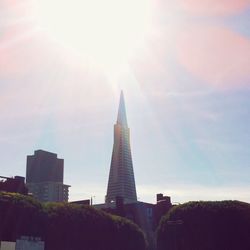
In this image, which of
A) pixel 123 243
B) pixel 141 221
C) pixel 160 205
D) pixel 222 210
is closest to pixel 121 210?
pixel 160 205

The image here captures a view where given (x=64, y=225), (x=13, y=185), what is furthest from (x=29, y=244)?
(x=13, y=185)

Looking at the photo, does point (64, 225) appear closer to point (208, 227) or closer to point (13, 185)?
point (13, 185)

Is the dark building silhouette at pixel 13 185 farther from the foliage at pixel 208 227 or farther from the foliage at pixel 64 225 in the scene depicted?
the foliage at pixel 208 227

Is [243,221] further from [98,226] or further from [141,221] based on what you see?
[141,221]

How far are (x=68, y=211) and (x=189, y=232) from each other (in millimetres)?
13163

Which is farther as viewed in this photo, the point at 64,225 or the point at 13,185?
the point at 13,185

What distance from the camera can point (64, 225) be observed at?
47.4m

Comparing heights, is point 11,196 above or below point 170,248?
above

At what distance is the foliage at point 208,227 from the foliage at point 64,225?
16.2ft

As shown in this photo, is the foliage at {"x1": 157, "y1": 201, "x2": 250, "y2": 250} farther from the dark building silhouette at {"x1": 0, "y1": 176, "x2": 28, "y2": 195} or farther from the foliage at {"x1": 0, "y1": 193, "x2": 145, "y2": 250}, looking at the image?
the dark building silhouette at {"x1": 0, "y1": 176, "x2": 28, "y2": 195}

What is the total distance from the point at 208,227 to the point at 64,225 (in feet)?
49.3

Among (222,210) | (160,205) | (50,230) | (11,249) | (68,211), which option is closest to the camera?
(11,249)

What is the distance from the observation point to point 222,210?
5253cm

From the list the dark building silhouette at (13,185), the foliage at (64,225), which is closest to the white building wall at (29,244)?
the foliage at (64,225)
